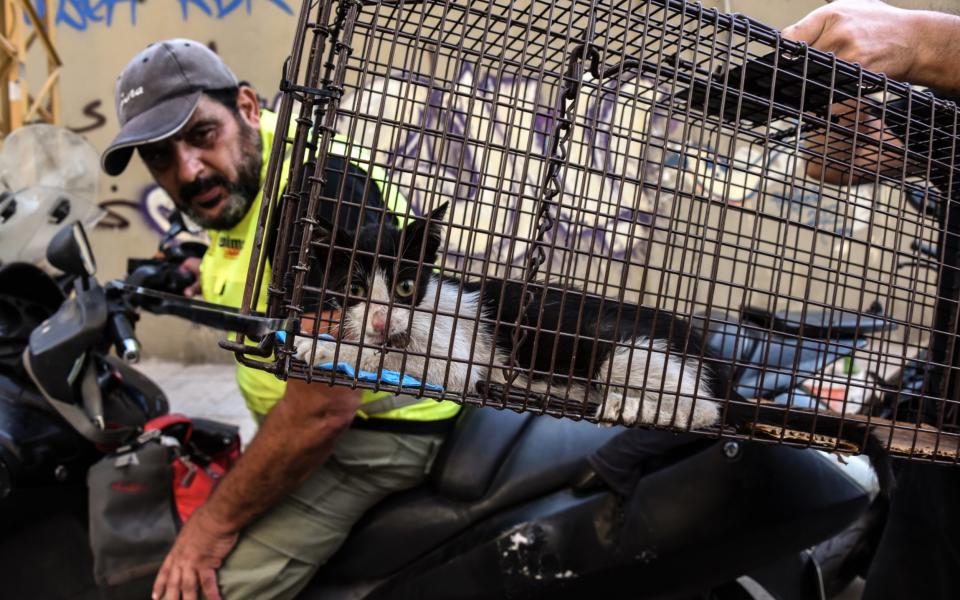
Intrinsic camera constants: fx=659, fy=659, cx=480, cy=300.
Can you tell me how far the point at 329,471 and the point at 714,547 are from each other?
3.12 ft

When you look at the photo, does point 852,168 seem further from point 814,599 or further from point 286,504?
point 286,504

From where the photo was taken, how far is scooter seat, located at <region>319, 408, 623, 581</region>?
161 centimetres

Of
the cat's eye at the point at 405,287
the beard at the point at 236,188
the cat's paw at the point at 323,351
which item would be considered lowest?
the cat's paw at the point at 323,351

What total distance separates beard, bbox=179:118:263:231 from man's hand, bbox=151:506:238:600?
832mm

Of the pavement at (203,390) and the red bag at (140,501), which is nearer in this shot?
the red bag at (140,501)

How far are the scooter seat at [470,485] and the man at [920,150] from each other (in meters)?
0.66

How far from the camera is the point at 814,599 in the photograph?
167 centimetres

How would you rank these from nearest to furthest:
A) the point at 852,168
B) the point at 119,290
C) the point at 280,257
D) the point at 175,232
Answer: the point at 280,257 < the point at 852,168 < the point at 119,290 < the point at 175,232

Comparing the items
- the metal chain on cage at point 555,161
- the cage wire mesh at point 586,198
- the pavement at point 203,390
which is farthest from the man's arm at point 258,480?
the pavement at point 203,390

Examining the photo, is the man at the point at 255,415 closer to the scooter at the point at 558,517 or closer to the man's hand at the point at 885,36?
the scooter at the point at 558,517

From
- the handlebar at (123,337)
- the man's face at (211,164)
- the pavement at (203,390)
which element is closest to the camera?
the handlebar at (123,337)

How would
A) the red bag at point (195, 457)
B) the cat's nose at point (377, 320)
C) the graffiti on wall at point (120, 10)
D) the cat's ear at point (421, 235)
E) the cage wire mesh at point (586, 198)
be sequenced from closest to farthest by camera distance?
the cage wire mesh at point (586, 198) < the cat's ear at point (421, 235) < the cat's nose at point (377, 320) < the red bag at point (195, 457) < the graffiti on wall at point (120, 10)

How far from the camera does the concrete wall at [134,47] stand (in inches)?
199

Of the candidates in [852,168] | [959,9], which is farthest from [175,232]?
[959,9]
